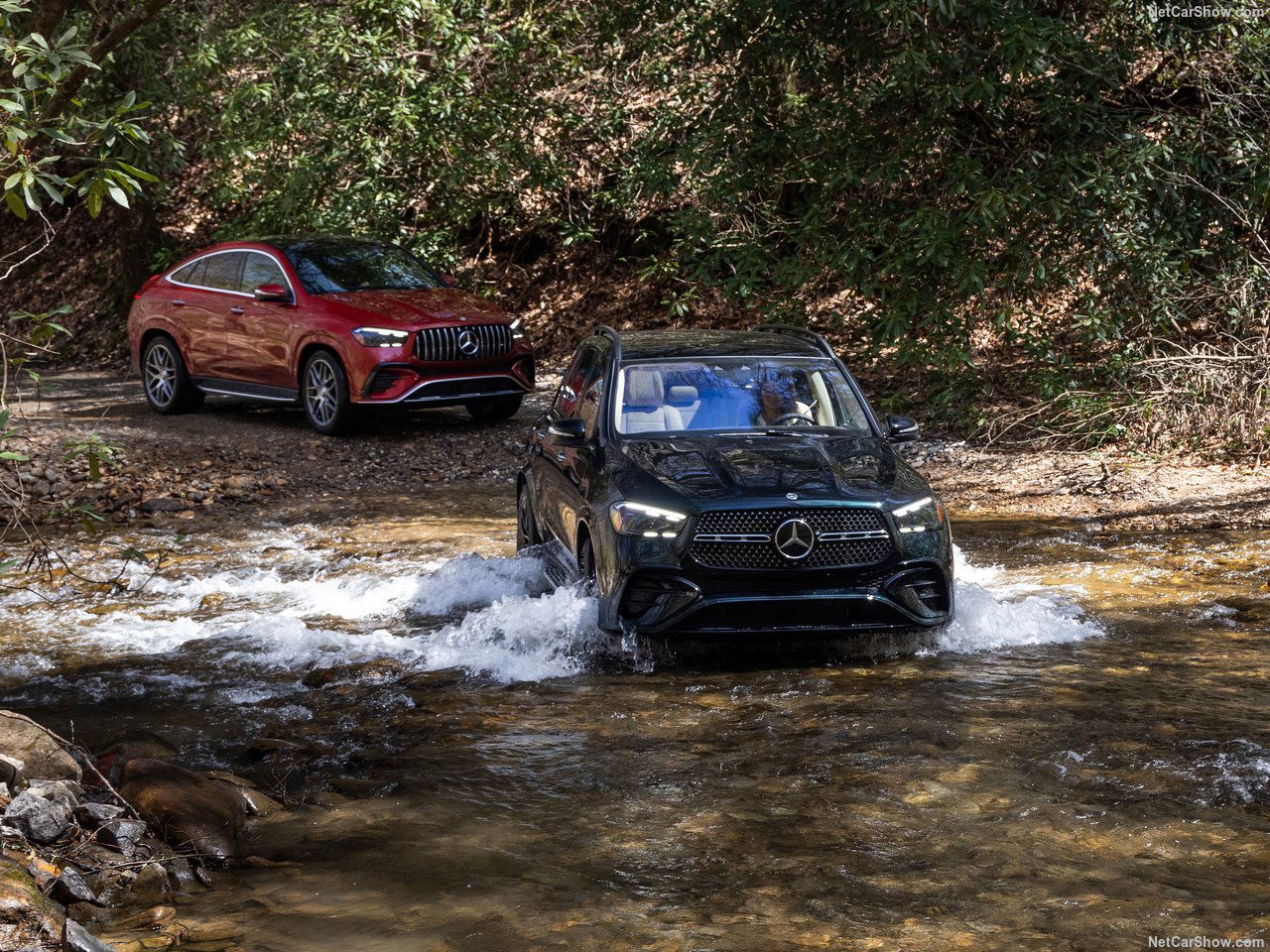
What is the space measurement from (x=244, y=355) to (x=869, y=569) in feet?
34.1

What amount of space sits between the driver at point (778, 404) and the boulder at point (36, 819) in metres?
4.37

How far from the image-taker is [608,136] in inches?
800

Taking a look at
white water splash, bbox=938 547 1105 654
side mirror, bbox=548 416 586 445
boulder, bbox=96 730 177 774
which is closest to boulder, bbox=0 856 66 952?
boulder, bbox=96 730 177 774

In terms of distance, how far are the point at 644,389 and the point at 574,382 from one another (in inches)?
45.0

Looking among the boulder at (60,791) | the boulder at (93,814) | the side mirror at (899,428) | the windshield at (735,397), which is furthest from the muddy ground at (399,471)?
the boulder at (93,814)

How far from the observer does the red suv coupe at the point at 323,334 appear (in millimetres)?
14695

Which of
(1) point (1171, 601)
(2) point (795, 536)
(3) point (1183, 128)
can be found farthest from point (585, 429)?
(3) point (1183, 128)

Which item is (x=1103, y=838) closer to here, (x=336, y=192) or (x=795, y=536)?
(x=795, y=536)

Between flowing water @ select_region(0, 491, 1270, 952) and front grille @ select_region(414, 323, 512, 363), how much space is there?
4.99m

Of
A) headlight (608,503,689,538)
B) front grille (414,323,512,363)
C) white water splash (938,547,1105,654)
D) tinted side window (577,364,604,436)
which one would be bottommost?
white water splash (938,547,1105,654)

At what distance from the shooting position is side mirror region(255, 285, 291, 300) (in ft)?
50.3

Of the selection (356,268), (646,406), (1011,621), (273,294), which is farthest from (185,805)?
(356,268)

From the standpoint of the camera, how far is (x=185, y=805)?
211 inches

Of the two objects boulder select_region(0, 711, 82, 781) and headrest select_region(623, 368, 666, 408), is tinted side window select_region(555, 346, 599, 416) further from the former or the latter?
boulder select_region(0, 711, 82, 781)
